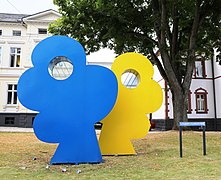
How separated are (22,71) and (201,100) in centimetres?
1948

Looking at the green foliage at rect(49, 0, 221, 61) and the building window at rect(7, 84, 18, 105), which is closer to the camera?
the green foliage at rect(49, 0, 221, 61)

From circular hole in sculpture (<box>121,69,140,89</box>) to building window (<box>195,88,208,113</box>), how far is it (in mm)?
19084

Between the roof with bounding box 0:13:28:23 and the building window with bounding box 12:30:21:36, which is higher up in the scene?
the roof with bounding box 0:13:28:23

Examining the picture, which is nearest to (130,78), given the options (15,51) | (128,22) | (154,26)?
(128,22)

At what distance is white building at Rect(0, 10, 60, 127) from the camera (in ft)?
87.8

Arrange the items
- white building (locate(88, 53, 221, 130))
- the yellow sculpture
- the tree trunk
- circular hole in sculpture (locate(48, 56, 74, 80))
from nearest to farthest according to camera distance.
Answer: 1. circular hole in sculpture (locate(48, 56, 74, 80))
2. the yellow sculpture
3. the tree trunk
4. white building (locate(88, 53, 221, 130))

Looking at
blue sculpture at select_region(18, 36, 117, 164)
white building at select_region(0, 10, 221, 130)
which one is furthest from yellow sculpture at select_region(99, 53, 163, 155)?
white building at select_region(0, 10, 221, 130)

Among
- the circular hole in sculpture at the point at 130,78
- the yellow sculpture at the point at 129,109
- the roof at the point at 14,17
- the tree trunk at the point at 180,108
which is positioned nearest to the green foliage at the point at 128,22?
the tree trunk at the point at 180,108

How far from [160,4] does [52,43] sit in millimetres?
9765

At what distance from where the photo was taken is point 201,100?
88.1 ft

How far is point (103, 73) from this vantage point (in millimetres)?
7566

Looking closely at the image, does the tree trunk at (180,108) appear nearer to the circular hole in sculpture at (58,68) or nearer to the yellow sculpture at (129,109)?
the yellow sculpture at (129,109)

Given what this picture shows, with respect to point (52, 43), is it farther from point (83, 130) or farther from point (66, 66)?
point (83, 130)

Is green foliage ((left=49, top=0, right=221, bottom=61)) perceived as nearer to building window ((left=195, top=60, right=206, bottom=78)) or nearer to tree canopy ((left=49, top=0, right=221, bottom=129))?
tree canopy ((left=49, top=0, right=221, bottom=129))
